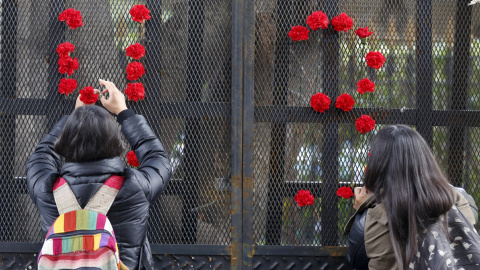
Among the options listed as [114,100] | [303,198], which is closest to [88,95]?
[114,100]

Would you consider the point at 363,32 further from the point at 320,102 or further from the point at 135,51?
the point at 135,51

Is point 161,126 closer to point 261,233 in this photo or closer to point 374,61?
point 261,233

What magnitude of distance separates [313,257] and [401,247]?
139 cm

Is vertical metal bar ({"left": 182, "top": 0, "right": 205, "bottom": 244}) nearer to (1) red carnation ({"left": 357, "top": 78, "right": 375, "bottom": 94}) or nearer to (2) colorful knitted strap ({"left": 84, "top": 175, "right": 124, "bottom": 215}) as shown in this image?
(1) red carnation ({"left": 357, "top": 78, "right": 375, "bottom": 94})

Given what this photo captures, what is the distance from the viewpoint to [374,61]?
335 centimetres

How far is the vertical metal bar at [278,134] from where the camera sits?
3.37 meters

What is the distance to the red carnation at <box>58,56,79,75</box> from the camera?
3.23 metres

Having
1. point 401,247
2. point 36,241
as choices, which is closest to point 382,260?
point 401,247

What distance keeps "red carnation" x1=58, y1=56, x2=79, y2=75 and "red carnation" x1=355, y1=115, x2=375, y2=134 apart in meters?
1.85

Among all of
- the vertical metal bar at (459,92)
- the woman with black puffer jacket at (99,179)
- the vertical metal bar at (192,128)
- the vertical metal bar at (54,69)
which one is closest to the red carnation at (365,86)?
the vertical metal bar at (459,92)

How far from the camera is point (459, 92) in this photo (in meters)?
3.45

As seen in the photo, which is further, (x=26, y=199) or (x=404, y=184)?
(x=26, y=199)

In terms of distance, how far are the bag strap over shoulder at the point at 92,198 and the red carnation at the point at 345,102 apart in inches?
68.3

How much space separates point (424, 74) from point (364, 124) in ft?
1.77
